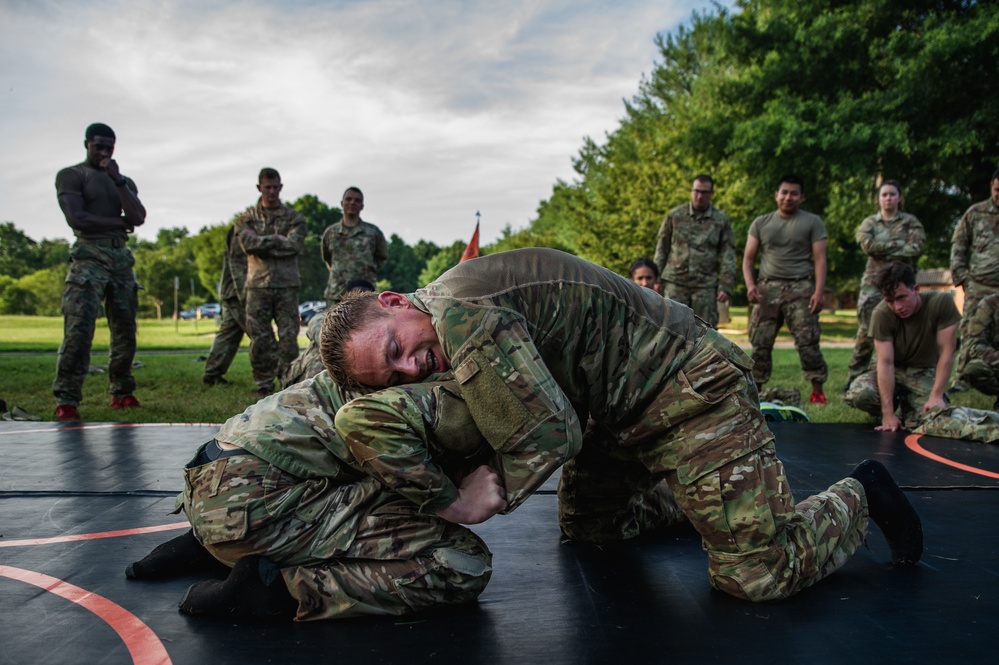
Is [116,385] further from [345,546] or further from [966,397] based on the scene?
[966,397]

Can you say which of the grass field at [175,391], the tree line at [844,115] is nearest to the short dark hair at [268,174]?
the grass field at [175,391]

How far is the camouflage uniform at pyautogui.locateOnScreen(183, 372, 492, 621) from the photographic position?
2203mm

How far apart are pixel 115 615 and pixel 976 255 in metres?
7.45

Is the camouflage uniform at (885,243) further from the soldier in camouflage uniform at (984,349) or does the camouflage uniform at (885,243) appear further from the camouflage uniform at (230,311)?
the camouflage uniform at (230,311)

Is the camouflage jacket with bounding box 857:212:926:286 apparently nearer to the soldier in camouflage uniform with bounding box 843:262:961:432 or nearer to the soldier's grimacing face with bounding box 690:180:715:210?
the soldier's grimacing face with bounding box 690:180:715:210

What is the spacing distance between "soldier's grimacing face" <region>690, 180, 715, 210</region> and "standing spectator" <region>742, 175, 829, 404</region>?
502 millimetres

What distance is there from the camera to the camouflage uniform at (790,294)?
23.5 feet

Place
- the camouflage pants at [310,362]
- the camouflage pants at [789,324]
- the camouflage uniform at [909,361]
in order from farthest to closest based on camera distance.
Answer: the camouflage pants at [789,324] < the camouflage uniform at [909,361] < the camouflage pants at [310,362]

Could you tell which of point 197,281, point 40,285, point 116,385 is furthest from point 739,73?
point 197,281

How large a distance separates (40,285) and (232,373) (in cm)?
4187

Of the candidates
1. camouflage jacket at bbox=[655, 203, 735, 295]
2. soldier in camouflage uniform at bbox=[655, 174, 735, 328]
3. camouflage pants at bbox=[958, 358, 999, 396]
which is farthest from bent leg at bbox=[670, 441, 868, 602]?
camouflage jacket at bbox=[655, 203, 735, 295]

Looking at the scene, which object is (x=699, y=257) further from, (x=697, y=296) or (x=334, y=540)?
(x=334, y=540)

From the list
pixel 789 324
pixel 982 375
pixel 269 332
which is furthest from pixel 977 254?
pixel 269 332

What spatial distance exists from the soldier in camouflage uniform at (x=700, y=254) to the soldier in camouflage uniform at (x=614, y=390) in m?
4.96
